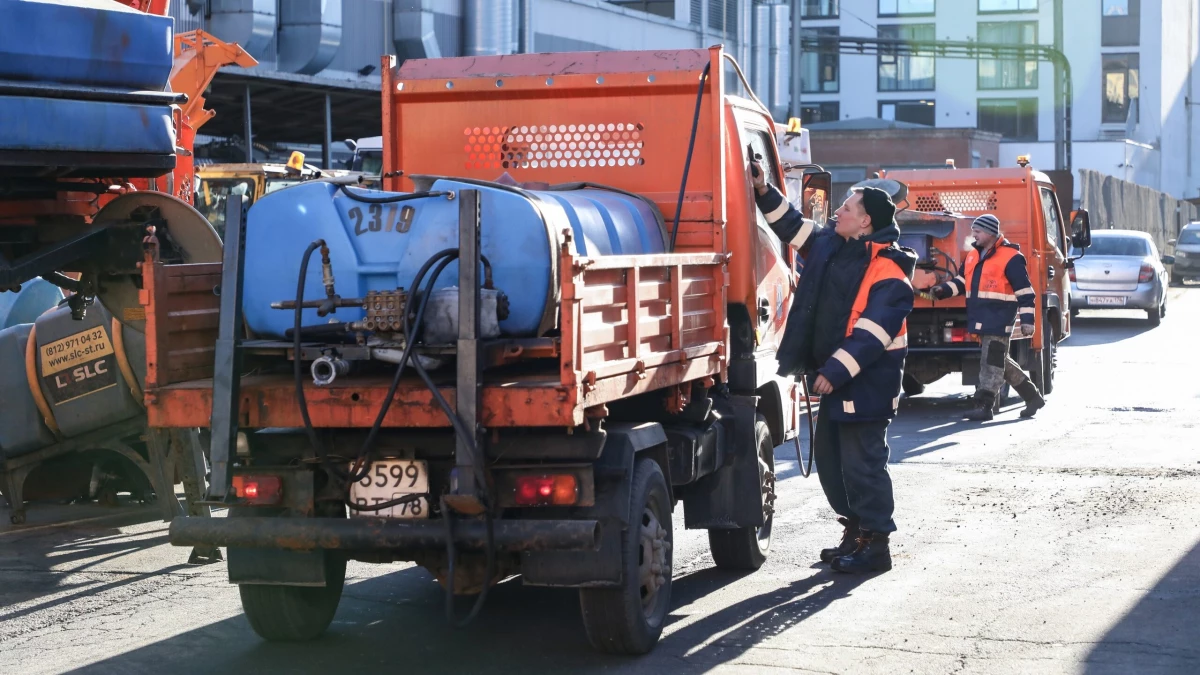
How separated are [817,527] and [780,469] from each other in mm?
2504

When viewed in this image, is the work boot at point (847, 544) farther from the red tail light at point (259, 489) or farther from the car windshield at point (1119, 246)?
the car windshield at point (1119, 246)

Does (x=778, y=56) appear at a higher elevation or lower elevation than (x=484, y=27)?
higher

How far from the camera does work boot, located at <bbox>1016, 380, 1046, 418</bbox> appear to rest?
14.5 m

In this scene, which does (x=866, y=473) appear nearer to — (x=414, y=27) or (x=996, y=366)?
(x=996, y=366)

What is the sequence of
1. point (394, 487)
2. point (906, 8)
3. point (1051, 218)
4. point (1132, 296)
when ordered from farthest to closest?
point (906, 8) < point (1132, 296) < point (1051, 218) < point (394, 487)

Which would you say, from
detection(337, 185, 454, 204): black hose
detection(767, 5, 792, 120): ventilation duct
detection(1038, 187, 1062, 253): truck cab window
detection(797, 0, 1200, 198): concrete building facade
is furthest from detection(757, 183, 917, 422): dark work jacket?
detection(797, 0, 1200, 198): concrete building facade

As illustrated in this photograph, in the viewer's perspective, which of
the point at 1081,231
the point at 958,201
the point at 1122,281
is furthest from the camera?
the point at 1122,281

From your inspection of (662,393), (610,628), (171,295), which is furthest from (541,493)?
(171,295)

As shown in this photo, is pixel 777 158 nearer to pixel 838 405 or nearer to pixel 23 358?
pixel 838 405

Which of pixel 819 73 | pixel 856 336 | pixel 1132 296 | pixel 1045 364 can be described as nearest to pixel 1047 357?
pixel 1045 364

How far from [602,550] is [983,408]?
31.3 feet

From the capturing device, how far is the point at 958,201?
54.0 feet

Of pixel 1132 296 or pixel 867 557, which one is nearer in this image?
pixel 867 557

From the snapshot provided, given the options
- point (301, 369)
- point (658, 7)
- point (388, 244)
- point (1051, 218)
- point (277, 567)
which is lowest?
point (277, 567)
